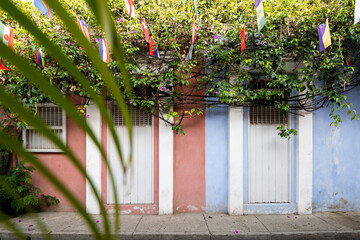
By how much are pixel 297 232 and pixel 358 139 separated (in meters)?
2.77

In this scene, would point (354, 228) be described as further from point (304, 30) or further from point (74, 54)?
point (74, 54)

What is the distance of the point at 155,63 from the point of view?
523 centimetres

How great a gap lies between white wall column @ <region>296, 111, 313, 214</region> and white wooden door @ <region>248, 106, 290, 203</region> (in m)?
0.30

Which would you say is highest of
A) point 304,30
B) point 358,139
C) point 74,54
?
point 304,30

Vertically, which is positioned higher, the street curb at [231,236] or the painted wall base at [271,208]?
the painted wall base at [271,208]

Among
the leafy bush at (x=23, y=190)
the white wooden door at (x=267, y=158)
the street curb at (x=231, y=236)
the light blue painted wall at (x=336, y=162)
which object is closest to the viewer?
the street curb at (x=231, y=236)

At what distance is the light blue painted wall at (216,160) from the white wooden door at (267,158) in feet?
2.07

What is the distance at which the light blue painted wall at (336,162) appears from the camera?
5.37 m

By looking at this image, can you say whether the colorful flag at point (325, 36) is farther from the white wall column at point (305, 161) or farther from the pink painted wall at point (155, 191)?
the pink painted wall at point (155, 191)

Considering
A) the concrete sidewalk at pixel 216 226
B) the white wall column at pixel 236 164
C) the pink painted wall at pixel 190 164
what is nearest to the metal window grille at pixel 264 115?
the white wall column at pixel 236 164

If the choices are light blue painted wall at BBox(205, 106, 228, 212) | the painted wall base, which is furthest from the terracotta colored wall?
the painted wall base

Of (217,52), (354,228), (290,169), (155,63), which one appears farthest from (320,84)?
(155,63)

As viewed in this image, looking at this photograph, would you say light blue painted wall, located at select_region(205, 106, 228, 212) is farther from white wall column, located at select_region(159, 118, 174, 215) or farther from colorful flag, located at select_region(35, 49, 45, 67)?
colorful flag, located at select_region(35, 49, 45, 67)

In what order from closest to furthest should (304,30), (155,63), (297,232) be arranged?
(297,232) → (304,30) → (155,63)
